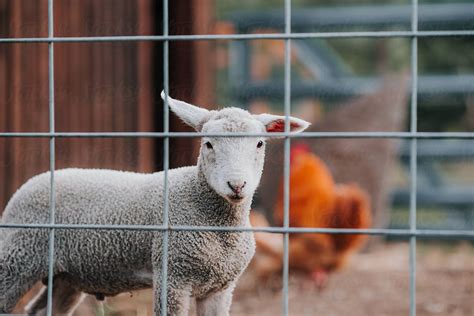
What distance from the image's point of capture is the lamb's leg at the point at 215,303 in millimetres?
3527

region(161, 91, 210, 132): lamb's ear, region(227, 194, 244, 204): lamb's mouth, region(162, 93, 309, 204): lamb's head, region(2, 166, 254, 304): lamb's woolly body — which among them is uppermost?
region(161, 91, 210, 132): lamb's ear

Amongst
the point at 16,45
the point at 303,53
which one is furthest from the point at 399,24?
the point at 16,45

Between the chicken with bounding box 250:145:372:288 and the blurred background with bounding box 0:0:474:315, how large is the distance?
0.01 metres

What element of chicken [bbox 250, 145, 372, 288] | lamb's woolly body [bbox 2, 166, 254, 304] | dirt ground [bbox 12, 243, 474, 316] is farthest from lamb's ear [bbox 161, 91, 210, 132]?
chicken [bbox 250, 145, 372, 288]

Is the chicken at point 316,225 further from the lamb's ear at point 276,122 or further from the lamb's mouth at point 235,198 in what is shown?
the lamb's mouth at point 235,198

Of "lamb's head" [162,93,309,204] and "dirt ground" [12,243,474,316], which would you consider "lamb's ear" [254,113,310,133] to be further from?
"dirt ground" [12,243,474,316]

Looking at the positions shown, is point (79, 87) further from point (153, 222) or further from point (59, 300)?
point (153, 222)

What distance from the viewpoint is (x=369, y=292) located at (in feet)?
24.2

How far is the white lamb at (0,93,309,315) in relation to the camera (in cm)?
331

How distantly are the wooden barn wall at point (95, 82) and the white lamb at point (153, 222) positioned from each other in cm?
69

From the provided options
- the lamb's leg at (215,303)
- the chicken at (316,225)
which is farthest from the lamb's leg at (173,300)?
the chicken at (316,225)

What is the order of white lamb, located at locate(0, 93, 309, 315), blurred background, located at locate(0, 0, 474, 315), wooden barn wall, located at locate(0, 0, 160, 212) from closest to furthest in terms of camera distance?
white lamb, located at locate(0, 93, 309, 315), wooden barn wall, located at locate(0, 0, 160, 212), blurred background, located at locate(0, 0, 474, 315)

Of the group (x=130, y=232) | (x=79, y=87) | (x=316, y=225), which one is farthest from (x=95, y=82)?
(x=130, y=232)

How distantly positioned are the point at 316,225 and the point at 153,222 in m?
4.30
